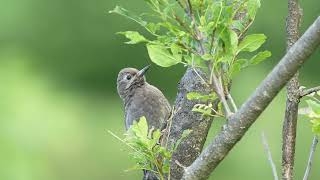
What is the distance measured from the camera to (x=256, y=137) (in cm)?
762

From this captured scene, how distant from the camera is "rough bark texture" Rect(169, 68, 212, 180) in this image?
8.93 ft

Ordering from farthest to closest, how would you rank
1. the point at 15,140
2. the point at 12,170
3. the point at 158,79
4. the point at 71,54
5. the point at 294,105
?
the point at 71,54, the point at 158,79, the point at 15,140, the point at 12,170, the point at 294,105

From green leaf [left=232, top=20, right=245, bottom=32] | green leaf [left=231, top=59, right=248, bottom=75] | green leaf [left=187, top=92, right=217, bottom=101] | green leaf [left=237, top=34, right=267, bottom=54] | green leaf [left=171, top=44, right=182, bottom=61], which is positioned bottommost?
green leaf [left=187, top=92, right=217, bottom=101]

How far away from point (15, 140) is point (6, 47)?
2318 mm

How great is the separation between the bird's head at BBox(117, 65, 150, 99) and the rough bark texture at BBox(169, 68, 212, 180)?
→ 1.86 meters

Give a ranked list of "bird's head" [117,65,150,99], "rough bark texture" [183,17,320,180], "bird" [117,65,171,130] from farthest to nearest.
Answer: "bird's head" [117,65,150,99] < "bird" [117,65,171,130] < "rough bark texture" [183,17,320,180]

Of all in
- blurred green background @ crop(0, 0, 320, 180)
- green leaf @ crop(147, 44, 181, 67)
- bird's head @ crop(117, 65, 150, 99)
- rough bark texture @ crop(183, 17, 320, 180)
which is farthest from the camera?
blurred green background @ crop(0, 0, 320, 180)

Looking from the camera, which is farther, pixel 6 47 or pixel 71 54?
pixel 71 54

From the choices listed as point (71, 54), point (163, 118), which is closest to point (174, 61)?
point (163, 118)

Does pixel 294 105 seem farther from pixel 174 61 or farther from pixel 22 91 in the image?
pixel 22 91

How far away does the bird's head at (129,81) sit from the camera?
4.72 metres

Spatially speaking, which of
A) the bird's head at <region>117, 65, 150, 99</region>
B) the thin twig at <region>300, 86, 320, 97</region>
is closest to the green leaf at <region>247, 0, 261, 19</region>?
the thin twig at <region>300, 86, 320, 97</region>

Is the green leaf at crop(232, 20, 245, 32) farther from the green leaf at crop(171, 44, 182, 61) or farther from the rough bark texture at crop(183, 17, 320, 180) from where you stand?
the rough bark texture at crop(183, 17, 320, 180)

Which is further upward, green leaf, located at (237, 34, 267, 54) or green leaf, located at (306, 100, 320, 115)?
green leaf, located at (237, 34, 267, 54)
